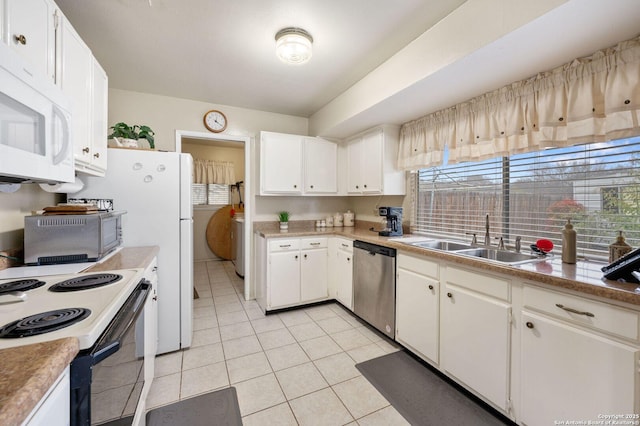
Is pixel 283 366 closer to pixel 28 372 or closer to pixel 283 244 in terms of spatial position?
pixel 283 244

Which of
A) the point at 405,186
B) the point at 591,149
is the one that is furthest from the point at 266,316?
the point at 591,149

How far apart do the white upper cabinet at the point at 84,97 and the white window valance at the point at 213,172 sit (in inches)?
138

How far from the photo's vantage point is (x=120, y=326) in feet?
3.14

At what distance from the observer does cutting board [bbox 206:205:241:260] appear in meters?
5.55

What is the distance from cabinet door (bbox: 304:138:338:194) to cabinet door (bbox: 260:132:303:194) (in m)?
0.11

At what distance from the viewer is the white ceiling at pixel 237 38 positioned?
1.64 m

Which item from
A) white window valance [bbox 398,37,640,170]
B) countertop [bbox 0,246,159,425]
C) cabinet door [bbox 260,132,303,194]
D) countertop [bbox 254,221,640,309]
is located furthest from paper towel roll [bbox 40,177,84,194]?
white window valance [bbox 398,37,640,170]

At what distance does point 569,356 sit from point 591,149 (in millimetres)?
1289

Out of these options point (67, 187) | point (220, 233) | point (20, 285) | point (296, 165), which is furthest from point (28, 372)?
point (220, 233)

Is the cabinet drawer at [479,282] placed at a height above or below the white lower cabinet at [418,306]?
above

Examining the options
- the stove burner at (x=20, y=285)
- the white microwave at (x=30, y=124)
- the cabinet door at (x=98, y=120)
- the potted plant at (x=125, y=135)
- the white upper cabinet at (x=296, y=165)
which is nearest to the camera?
the white microwave at (x=30, y=124)

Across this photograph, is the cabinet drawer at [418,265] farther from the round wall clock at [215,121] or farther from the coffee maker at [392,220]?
the round wall clock at [215,121]

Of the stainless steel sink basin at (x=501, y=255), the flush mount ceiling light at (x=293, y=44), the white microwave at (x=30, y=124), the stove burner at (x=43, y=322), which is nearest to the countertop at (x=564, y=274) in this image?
the stainless steel sink basin at (x=501, y=255)

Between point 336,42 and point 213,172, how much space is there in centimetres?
425
